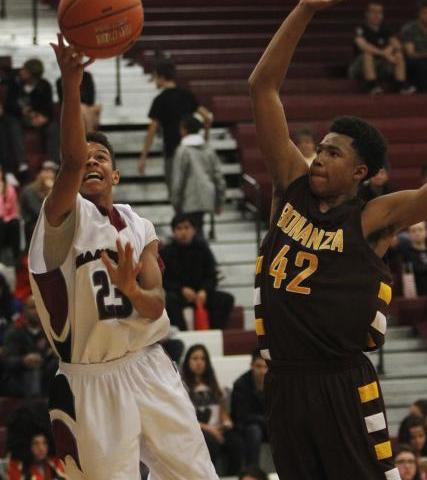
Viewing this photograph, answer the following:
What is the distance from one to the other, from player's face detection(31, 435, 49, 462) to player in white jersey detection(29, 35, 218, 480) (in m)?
3.58

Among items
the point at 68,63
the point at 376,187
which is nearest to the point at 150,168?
the point at 376,187

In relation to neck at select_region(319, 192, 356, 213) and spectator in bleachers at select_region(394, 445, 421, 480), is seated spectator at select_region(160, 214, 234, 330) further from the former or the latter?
neck at select_region(319, 192, 356, 213)

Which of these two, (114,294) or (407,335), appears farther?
(407,335)

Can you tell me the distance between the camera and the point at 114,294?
627 centimetres

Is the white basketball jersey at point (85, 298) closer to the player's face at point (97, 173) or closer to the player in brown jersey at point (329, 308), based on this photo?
the player's face at point (97, 173)

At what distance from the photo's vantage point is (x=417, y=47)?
16.8 m

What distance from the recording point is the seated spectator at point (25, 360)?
11.1m

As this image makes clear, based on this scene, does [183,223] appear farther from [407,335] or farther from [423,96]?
[423,96]

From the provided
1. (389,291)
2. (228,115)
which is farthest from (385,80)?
(389,291)

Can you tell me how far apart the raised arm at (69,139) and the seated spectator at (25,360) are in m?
5.08

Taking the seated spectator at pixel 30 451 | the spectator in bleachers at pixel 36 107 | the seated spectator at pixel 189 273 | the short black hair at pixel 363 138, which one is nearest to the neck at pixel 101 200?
the short black hair at pixel 363 138

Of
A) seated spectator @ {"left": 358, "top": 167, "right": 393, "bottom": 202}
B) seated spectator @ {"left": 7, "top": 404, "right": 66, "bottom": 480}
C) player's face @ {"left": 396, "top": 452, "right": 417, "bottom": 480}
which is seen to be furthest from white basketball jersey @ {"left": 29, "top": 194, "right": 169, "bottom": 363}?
seated spectator @ {"left": 358, "top": 167, "right": 393, "bottom": 202}

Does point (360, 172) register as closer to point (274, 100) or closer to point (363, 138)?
point (363, 138)

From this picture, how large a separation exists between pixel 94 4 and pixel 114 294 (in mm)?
1201
